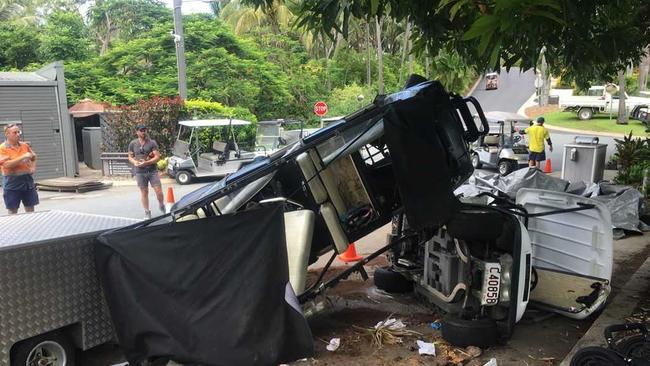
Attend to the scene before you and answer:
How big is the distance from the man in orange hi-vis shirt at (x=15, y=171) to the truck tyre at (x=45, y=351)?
217 inches

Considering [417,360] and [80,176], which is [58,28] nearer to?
[80,176]

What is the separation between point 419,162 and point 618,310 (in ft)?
8.00

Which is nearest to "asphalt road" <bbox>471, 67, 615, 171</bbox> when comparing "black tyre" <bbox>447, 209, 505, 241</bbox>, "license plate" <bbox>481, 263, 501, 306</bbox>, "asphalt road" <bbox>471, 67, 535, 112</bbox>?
"asphalt road" <bbox>471, 67, 535, 112</bbox>

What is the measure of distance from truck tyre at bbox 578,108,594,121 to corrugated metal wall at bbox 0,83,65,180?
3054cm

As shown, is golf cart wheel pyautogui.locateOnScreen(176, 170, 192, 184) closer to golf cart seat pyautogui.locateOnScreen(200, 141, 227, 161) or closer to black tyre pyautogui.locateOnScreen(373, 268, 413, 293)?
golf cart seat pyautogui.locateOnScreen(200, 141, 227, 161)

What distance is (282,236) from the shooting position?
388 centimetres

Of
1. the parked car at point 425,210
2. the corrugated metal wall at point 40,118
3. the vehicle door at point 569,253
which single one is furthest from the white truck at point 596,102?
the parked car at point 425,210

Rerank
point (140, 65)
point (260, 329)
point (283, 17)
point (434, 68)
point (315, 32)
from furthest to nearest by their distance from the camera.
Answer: point (283, 17) < point (140, 65) < point (434, 68) < point (315, 32) < point (260, 329)

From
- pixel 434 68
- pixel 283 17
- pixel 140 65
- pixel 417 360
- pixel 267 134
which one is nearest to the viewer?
pixel 417 360

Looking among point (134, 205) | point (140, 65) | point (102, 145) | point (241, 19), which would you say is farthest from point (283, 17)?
point (134, 205)

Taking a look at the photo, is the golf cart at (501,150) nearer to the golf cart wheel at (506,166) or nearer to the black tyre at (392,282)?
the golf cart wheel at (506,166)

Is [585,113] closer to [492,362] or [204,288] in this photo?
[492,362]

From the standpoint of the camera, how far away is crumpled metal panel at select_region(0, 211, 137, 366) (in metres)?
3.56

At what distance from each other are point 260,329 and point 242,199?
3.42ft
